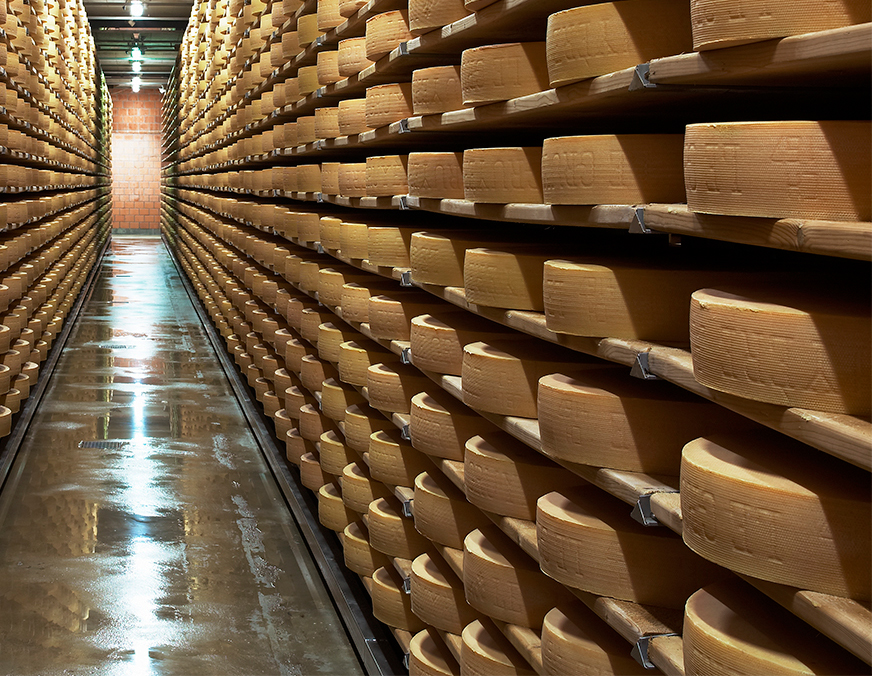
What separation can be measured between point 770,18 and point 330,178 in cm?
355

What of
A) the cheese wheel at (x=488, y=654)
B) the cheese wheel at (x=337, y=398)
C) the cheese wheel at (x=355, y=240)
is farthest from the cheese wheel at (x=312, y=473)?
the cheese wheel at (x=488, y=654)

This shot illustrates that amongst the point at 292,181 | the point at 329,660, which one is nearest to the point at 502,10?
the point at 329,660

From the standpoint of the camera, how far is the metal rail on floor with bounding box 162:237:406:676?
369 centimetres

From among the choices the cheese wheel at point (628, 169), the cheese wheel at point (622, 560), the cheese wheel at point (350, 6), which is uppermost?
the cheese wheel at point (350, 6)

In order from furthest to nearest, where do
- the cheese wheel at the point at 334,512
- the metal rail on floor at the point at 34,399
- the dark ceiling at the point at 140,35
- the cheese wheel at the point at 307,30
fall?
the dark ceiling at the point at 140,35 < the metal rail on floor at the point at 34,399 < the cheese wheel at the point at 307,30 < the cheese wheel at the point at 334,512

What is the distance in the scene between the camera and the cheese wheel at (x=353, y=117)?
4.33m

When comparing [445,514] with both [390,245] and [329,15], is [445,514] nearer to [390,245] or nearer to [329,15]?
[390,245]

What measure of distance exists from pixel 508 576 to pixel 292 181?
12.5ft

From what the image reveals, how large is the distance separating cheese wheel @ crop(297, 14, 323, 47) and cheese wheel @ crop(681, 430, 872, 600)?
4.18 meters

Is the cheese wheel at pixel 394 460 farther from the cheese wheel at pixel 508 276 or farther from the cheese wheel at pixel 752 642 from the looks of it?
the cheese wheel at pixel 752 642

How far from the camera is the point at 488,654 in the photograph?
2682 mm

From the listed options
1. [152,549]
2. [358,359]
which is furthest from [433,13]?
[152,549]

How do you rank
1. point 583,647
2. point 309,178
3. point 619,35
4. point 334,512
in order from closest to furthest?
point 619,35 < point 583,647 < point 334,512 < point 309,178

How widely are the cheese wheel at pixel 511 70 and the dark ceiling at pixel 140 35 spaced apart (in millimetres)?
16562
